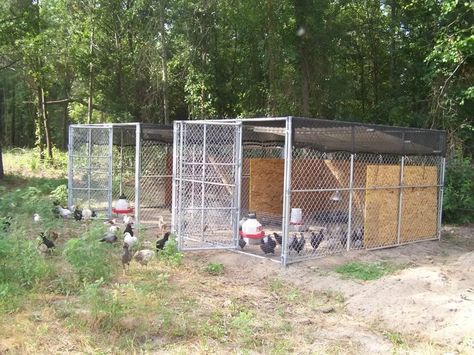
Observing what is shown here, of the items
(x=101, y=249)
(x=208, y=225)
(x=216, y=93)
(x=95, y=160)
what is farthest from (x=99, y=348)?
(x=216, y=93)

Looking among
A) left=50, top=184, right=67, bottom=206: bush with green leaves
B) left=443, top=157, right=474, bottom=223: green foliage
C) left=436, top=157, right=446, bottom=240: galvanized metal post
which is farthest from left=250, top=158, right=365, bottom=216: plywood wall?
left=50, top=184, right=67, bottom=206: bush with green leaves

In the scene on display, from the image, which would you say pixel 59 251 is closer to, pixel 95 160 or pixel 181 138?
pixel 181 138

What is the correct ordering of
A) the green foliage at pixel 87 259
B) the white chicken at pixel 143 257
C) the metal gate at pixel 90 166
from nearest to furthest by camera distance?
the green foliage at pixel 87 259, the white chicken at pixel 143 257, the metal gate at pixel 90 166

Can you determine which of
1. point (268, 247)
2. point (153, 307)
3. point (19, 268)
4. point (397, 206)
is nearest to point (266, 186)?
point (397, 206)

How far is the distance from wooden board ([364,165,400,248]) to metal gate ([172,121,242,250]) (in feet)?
8.18

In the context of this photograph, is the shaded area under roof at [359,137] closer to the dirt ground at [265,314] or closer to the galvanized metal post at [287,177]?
the galvanized metal post at [287,177]

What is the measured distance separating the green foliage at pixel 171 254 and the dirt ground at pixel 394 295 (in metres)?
0.65

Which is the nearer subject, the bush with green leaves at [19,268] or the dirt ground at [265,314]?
the dirt ground at [265,314]

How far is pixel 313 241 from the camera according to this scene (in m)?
8.52

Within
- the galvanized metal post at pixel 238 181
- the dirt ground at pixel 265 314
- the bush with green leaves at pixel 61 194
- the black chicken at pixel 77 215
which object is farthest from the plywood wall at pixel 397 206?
the bush with green leaves at pixel 61 194

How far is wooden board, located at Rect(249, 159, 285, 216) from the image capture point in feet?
42.6

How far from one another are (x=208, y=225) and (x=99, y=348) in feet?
17.6

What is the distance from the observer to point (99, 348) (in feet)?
15.1

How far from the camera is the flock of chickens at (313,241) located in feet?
27.3
